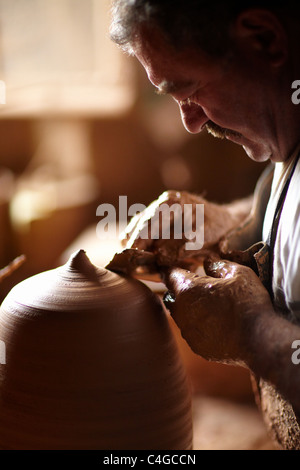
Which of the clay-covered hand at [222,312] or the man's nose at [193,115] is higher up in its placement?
the man's nose at [193,115]

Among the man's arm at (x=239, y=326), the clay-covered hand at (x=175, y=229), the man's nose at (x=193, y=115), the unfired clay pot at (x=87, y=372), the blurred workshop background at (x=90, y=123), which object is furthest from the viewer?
the blurred workshop background at (x=90, y=123)

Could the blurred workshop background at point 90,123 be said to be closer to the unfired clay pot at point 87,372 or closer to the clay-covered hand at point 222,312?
the unfired clay pot at point 87,372

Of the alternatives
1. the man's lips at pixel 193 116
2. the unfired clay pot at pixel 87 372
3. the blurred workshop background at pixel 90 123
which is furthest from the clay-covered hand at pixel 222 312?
the blurred workshop background at pixel 90 123

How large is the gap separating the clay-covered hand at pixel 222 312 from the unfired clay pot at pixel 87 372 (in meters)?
0.13

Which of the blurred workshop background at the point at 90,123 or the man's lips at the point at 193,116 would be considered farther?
the blurred workshop background at the point at 90,123

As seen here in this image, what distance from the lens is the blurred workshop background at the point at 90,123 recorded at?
4414 mm

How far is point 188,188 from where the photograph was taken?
4559 mm

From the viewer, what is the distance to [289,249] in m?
1.02

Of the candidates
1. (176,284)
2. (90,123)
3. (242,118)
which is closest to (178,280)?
(176,284)

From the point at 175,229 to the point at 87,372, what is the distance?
471mm

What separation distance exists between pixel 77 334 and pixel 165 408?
26 cm

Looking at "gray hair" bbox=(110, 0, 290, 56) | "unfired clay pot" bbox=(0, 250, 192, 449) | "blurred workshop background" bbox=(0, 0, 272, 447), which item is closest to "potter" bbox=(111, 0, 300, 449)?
"gray hair" bbox=(110, 0, 290, 56)
